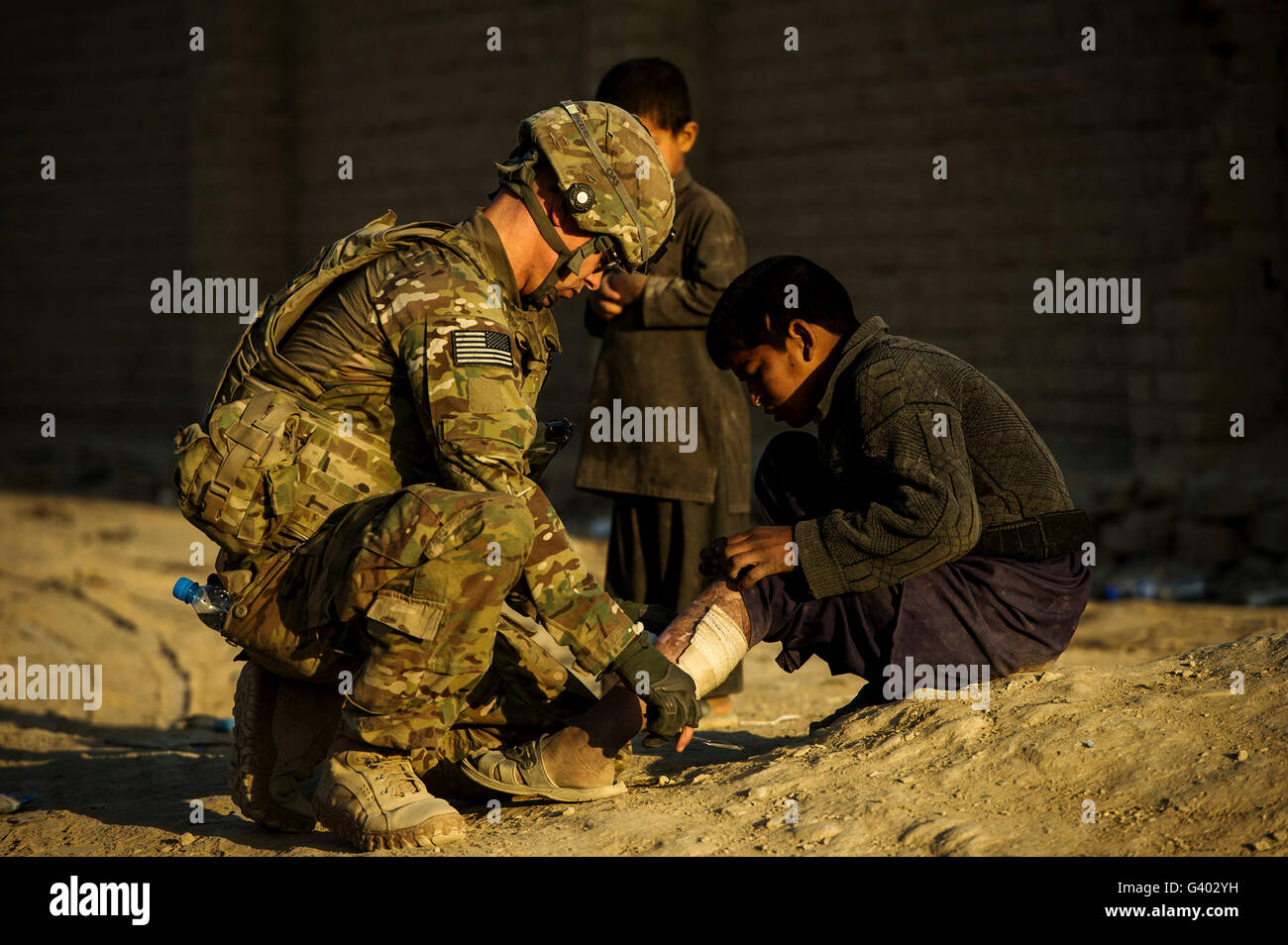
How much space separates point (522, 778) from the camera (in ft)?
9.32

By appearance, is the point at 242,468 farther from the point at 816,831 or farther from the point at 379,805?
the point at 816,831

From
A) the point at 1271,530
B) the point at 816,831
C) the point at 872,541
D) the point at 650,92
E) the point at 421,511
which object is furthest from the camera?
the point at 1271,530

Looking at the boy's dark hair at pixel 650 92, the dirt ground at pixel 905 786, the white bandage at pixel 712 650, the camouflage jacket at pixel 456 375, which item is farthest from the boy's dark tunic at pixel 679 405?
the camouflage jacket at pixel 456 375

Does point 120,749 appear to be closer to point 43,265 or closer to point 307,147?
point 307,147

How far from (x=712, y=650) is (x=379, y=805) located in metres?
0.79

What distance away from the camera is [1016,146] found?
675cm

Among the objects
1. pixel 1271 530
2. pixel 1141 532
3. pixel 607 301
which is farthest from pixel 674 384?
pixel 1271 530

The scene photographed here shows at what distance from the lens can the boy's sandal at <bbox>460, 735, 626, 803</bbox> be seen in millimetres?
2838

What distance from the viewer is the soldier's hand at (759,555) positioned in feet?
9.53

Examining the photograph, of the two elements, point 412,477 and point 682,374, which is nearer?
point 412,477

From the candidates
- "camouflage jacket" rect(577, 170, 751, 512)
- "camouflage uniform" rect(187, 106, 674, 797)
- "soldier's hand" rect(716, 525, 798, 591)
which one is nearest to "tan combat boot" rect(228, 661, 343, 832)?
"camouflage uniform" rect(187, 106, 674, 797)

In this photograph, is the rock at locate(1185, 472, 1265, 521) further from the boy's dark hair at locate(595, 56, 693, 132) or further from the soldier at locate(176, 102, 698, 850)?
the soldier at locate(176, 102, 698, 850)

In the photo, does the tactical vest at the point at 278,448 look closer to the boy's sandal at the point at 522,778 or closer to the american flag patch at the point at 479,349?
the american flag patch at the point at 479,349

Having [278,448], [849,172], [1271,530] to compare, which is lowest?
[1271,530]
